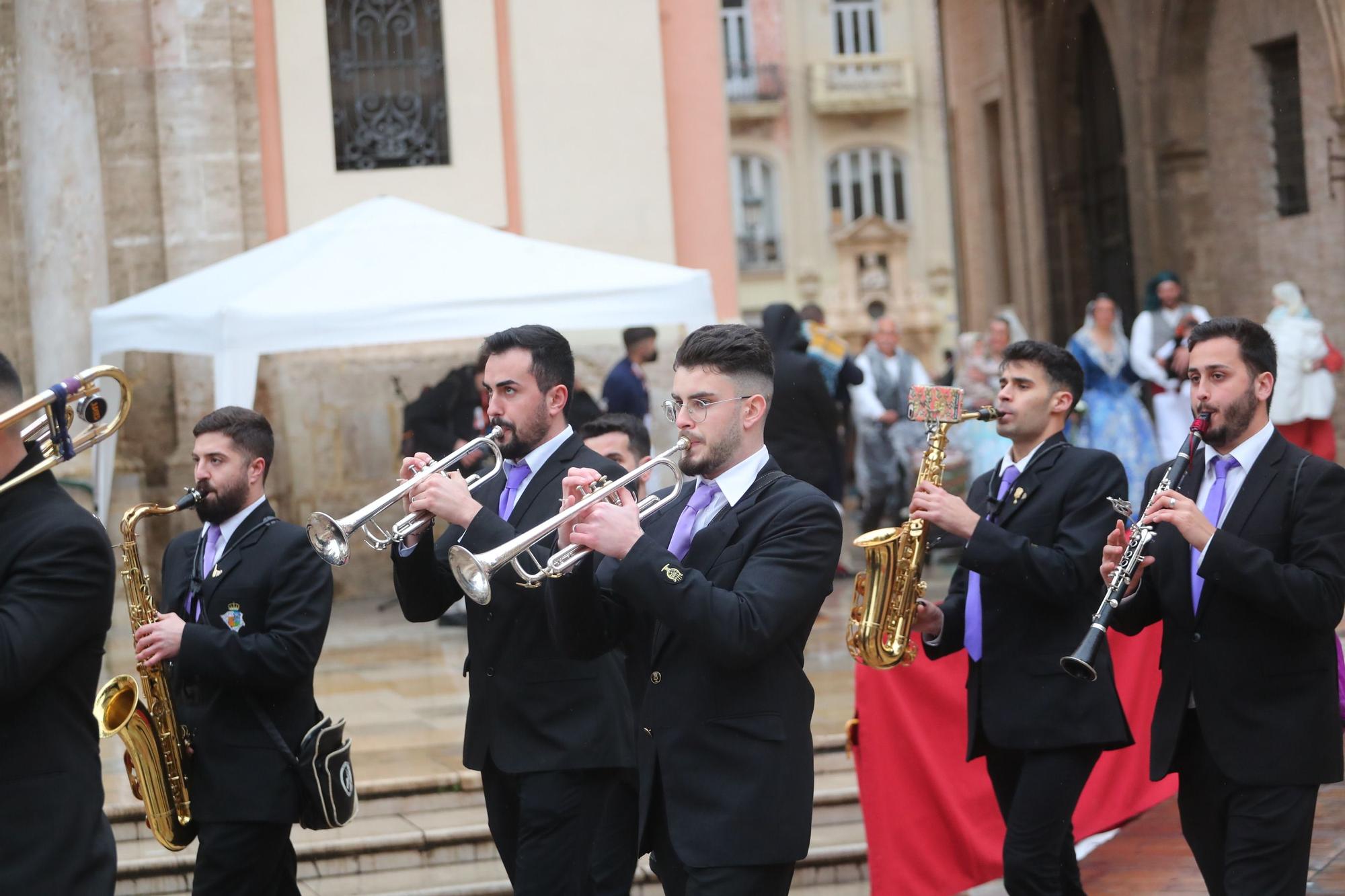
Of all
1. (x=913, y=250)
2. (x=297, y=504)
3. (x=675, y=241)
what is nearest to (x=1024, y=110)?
(x=675, y=241)

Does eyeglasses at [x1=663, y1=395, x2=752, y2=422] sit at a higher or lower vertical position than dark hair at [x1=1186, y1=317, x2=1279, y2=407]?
lower

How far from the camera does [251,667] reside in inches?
206

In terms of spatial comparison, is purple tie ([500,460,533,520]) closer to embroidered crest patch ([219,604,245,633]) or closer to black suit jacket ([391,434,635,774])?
black suit jacket ([391,434,635,774])

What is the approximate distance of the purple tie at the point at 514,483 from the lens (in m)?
5.28

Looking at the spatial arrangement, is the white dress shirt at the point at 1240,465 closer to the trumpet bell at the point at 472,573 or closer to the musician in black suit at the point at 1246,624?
the musician in black suit at the point at 1246,624

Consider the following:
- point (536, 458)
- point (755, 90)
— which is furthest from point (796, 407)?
point (755, 90)

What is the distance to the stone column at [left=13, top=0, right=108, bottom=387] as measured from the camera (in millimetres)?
12758

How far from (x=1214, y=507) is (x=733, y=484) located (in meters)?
Result: 1.47

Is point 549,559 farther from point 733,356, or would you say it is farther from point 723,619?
point 733,356

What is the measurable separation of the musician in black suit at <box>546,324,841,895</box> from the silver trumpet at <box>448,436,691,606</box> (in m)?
0.04

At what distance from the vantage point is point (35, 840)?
3.70 meters

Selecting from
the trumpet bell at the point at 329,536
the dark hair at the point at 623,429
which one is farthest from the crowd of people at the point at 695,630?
the dark hair at the point at 623,429

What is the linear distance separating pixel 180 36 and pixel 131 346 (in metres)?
4.05

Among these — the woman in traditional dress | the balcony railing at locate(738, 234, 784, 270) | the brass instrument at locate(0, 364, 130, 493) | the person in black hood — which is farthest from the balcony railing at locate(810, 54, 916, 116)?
the brass instrument at locate(0, 364, 130, 493)
